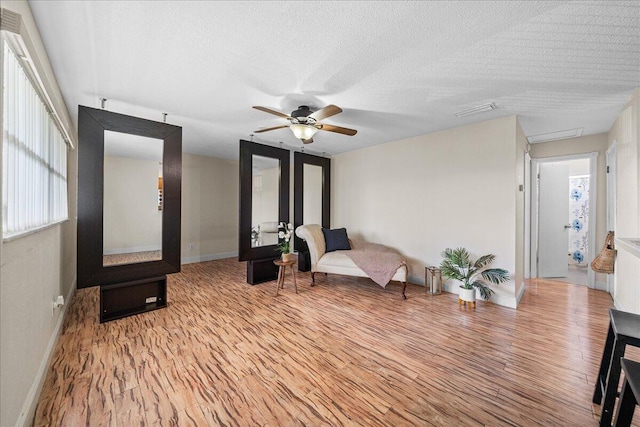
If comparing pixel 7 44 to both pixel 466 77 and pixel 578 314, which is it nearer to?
pixel 466 77

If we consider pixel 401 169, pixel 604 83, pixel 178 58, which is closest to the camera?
pixel 178 58

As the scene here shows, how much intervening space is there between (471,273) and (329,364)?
2422 mm

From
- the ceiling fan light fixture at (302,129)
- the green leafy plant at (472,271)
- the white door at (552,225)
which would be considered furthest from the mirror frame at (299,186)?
the white door at (552,225)

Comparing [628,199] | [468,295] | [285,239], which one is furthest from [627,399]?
[285,239]

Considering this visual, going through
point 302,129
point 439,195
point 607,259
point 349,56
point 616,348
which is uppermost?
point 349,56

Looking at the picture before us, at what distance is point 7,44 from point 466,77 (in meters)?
3.18

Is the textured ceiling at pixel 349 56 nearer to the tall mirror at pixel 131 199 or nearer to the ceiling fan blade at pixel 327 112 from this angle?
the ceiling fan blade at pixel 327 112

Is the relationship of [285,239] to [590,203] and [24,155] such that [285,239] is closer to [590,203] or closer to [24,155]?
[24,155]

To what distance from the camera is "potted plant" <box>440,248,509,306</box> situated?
318cm

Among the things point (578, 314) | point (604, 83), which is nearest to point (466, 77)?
point (604, 83)

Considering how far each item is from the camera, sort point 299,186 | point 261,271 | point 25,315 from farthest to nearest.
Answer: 1. point 299,186
2. point 261,271
3. point 25,315

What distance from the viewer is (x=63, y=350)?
217 cm

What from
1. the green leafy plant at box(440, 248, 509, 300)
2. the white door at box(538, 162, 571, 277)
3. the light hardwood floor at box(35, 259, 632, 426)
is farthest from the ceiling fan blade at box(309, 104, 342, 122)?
the white door at box(538, 162, 571, 277)

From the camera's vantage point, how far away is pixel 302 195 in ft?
16.1
